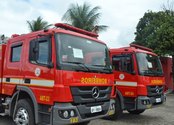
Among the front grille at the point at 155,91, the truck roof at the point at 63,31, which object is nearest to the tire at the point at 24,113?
the truck roof at the point at 63,31

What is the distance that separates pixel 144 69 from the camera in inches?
388

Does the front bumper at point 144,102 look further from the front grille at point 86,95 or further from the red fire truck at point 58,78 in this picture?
the front grille at point 86,95

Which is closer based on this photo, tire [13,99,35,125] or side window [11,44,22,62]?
tire [13,99,35,125]

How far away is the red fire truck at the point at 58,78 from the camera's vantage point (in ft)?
20.6

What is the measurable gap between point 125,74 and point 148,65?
84 centimetres

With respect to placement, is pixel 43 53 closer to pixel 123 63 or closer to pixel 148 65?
pixel 123 63

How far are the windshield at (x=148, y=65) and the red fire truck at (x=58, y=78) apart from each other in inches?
90.6

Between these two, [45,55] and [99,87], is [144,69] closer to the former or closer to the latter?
[99,87]

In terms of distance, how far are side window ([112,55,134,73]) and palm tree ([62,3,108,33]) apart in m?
14.5

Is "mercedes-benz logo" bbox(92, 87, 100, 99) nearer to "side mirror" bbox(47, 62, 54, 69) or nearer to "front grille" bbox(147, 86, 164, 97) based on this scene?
"side mirror" bbox(47, 62, 54, 69)

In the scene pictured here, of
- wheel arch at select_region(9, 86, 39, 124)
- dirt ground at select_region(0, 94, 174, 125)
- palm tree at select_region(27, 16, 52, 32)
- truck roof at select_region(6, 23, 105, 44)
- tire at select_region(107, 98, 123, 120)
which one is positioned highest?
palm tree at select_region(27, 16, 52, 32)

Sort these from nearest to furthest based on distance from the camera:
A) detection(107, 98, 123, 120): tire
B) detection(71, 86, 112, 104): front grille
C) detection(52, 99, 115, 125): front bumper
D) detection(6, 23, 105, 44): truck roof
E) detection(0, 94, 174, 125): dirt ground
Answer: detection(52, 99, 115, 125): front bumper < detection(71, 86, 112, 104): front grille < detection(6, 23, 105, 44): truck roof < detection(0, 94, 174, 125): dirt ground < detection(107, 98, 123, 120): tire

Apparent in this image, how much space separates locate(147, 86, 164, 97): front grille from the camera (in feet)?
32.0

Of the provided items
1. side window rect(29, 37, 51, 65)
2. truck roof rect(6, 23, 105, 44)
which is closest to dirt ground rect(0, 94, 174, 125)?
truck roof rect(6, 23, 105, 44)
